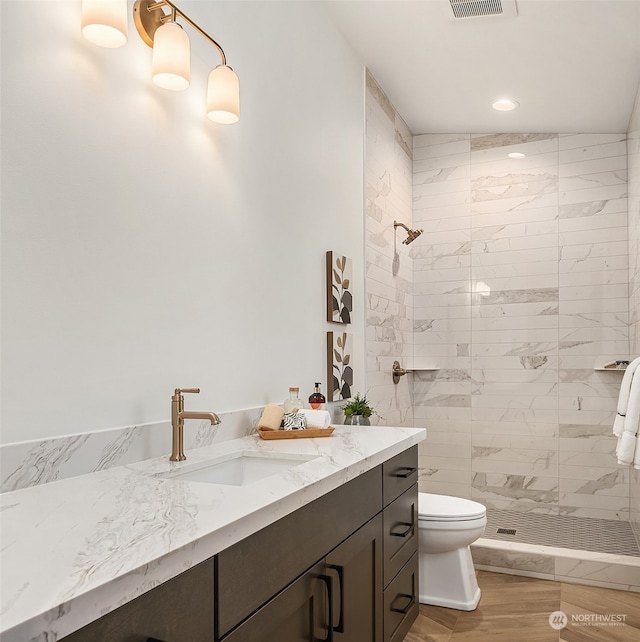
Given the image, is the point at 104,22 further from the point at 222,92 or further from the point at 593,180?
the point at 593,180

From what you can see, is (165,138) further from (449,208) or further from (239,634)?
(449,208)

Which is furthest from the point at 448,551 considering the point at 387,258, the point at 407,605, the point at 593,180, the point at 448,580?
the point at 593,180

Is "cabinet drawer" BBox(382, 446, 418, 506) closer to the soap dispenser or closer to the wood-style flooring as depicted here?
the soap dispenser

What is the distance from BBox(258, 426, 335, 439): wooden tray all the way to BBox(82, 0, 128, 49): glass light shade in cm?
127

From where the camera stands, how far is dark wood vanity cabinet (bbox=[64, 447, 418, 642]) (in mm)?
941

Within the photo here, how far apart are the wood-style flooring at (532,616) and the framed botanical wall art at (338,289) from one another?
1429 mm

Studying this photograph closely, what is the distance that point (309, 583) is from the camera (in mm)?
1410

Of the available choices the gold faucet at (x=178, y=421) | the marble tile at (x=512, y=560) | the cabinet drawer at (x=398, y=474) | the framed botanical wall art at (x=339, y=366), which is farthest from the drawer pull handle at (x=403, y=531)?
the marble tile at (x=512, y=560)

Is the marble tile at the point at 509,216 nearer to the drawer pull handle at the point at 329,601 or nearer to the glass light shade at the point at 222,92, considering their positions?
the glass light shade at the point at 222,92

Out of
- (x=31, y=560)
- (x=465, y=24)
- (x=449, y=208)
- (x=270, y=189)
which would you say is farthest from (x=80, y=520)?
(x=449, y=208)

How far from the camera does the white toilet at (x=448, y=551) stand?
270 centimetres

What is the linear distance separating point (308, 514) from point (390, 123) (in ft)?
10.2

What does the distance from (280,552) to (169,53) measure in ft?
4.18

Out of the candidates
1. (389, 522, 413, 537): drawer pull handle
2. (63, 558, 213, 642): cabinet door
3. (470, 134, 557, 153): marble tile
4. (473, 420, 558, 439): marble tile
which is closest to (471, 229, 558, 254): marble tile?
(470, 134, 557, 153): marble tile
